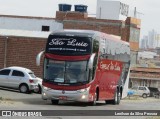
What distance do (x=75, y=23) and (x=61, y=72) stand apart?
4148 centimetres

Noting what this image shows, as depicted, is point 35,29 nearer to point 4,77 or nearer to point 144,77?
point 144,77

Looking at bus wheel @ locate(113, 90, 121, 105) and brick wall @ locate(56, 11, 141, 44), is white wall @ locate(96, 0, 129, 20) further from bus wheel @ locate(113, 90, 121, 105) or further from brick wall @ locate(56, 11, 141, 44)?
bus wheel @ locate(113, 90, 121, 105)

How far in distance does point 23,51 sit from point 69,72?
93.6ft

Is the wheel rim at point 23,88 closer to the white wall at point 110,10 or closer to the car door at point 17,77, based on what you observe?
the car door at point 17,77

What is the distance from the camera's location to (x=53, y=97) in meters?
28.1

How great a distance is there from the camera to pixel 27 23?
70875 millimetres

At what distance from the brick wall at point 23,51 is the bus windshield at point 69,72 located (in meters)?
27.6

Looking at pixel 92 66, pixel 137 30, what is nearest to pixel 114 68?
pixel 92 66

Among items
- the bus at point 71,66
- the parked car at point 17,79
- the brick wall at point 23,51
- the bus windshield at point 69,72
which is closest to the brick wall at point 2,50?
the brick wall at point 23,51

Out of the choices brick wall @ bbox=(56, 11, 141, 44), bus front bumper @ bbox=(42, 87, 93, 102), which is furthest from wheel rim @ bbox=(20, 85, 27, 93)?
brick wall @ bbox=(56, 11, 141, 44)

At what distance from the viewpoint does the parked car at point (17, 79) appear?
38.8 m

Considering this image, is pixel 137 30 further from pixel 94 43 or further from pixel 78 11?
pixel 94 43

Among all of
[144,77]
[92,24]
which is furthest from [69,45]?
[144,77]

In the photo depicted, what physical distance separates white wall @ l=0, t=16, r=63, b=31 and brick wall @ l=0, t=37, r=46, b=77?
1369cm
